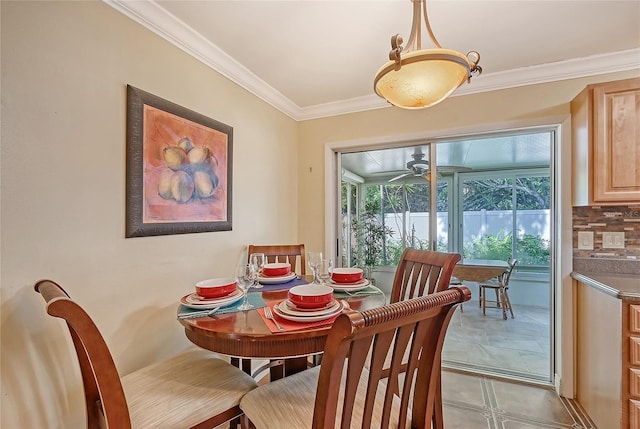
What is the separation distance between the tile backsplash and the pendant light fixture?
1568 millimetres

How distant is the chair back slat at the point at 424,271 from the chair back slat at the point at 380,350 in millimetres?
649

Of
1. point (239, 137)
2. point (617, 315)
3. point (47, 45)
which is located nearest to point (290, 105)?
point (239, 137)

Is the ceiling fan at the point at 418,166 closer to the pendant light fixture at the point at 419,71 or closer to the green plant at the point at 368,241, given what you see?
the green plant at the point at 368,241

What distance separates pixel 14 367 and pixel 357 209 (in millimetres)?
2706

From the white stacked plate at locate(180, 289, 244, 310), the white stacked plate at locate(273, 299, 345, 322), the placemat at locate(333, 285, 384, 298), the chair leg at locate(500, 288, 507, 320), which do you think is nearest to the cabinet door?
the placemat at locate(333, 285, 384, 298)

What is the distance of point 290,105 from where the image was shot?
2.85 m

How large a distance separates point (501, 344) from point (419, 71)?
10.2 feet

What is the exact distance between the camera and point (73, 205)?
4.18ft

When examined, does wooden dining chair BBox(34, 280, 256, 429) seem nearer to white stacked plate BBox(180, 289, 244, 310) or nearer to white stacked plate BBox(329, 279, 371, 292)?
white stacked plate BBox(180, 289, 244, 310)

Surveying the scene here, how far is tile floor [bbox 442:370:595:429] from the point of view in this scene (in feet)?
6.02

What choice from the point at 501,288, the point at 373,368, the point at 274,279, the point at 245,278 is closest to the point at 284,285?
the point at 274,279

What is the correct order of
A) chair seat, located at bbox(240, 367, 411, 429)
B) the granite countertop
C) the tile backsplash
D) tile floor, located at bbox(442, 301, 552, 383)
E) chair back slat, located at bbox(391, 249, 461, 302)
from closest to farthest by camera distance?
chair seat, located at bbox(240, 367, 411, 429), chair back slat, located at bbox(391, 249, 461, 302), the granite countertop, the tile backsplash, tile floor, located at bbox(442, 301, 552, 383)

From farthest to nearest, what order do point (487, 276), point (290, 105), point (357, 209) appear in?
point (487, 276) → point (357, 209) → point (290, 105)

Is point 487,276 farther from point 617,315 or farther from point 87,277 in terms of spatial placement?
point 87,277
